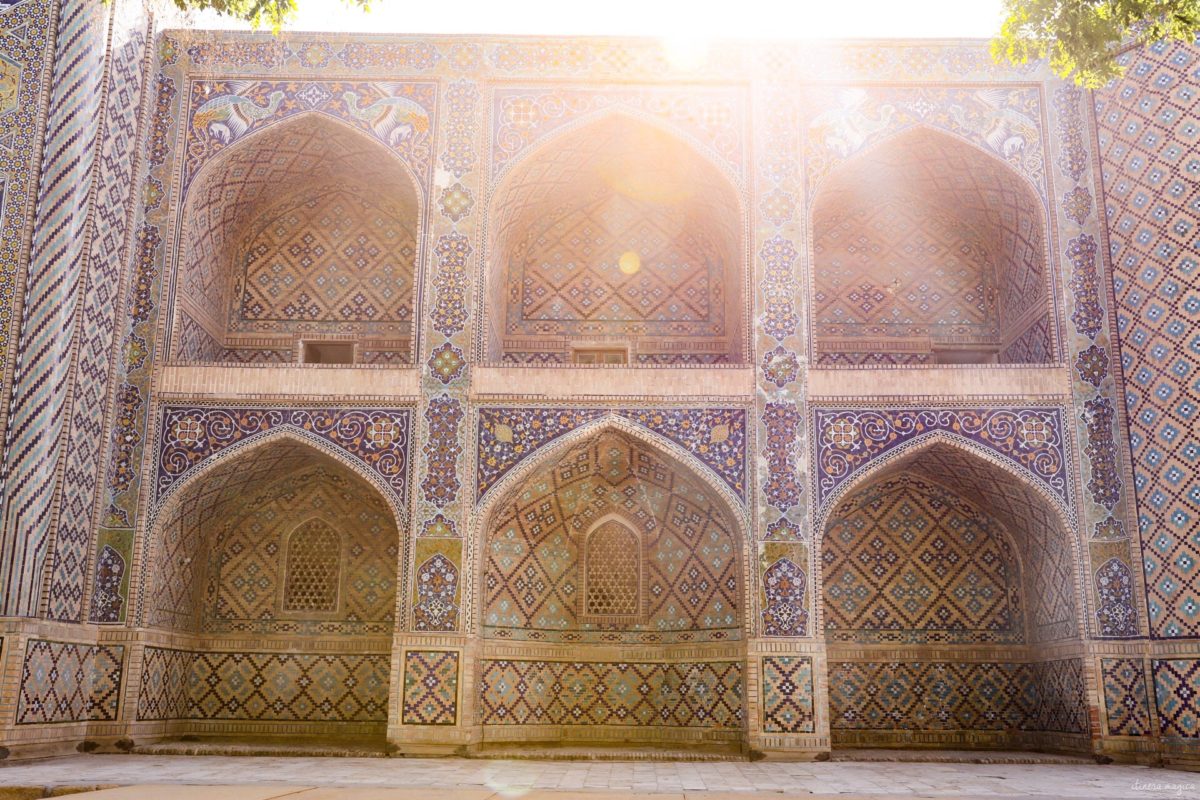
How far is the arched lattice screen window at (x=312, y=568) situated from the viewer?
10.9m

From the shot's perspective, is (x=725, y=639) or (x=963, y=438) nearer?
(x=963, y=438)

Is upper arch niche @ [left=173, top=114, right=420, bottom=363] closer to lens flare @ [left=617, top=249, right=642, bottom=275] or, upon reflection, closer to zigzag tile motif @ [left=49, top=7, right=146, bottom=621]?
zigzag tile motif @ [left=49, top=7, right=146, bottom=621]

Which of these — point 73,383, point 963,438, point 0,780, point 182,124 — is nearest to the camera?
point 0,780

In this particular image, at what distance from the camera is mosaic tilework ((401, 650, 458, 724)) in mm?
9227

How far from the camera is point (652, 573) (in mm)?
11039

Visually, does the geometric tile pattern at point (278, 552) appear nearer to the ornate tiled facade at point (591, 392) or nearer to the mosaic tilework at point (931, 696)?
the ornate tiled facade at point (591, 392)

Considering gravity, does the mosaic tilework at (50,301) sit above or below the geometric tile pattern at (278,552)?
above

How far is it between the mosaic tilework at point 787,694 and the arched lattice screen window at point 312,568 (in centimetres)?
434

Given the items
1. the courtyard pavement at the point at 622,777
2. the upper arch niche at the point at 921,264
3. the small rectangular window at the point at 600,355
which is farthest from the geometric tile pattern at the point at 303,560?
the upper arch niche at the point at 921,264

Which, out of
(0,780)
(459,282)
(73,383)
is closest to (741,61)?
(459,282)

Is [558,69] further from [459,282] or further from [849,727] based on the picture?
[849,727]

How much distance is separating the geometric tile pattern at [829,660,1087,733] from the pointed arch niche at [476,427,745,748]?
115cm

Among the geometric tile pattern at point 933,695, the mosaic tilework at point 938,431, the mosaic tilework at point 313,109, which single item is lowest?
the geometric tile pattern at point 933,695

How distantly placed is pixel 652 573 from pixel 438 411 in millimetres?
2812
